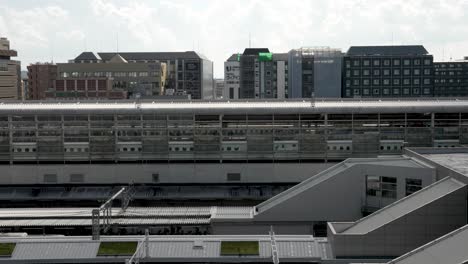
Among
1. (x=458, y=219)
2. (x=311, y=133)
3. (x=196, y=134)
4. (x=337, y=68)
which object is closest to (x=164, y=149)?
(x=196, y=134)

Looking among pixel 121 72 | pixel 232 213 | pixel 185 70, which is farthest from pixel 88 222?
pixel 185 70

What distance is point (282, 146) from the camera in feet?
132

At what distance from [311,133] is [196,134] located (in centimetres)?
682

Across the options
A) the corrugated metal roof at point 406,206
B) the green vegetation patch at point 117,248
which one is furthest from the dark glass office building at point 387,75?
the green vegetation patch at point 117,248

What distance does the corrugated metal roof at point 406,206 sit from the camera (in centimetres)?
2438

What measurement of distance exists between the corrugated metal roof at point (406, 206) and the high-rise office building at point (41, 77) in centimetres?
11749

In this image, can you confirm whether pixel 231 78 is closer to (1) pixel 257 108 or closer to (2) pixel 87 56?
(2) pixel 87 56

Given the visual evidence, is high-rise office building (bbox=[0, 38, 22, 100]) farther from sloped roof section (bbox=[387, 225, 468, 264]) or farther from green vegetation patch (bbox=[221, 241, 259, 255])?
sloped roof section (bbox=[387, 225, 468, 264])

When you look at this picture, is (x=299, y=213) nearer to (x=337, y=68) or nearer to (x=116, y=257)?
(x=116, y=257)

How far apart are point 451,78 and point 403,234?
322 ft

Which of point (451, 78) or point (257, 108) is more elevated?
point (451, 78)

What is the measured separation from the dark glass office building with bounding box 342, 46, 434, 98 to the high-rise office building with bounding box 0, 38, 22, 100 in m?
63.2

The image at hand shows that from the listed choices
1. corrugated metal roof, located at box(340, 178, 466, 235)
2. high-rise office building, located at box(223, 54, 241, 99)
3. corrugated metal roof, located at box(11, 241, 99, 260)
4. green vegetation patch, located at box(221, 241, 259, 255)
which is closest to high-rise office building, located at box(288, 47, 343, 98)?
high-rise office building, located at box(223, 54, 241, 99)

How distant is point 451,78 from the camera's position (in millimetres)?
116188
